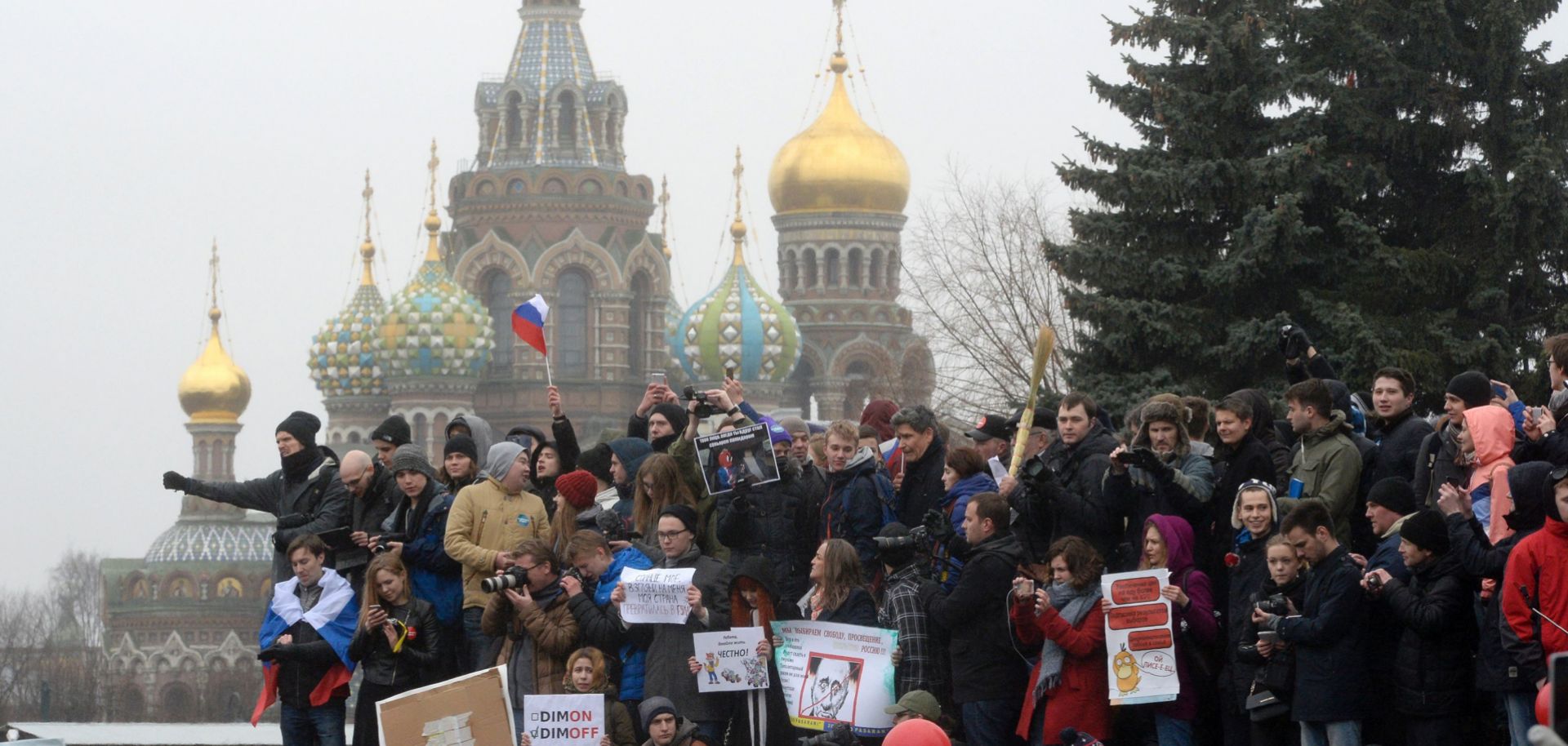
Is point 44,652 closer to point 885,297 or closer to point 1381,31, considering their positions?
point 885,297

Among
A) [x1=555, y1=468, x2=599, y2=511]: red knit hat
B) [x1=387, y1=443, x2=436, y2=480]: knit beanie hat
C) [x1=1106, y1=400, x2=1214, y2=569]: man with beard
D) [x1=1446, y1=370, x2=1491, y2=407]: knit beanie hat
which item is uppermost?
[x1=387, y1=443, x2=436, y2=480]: knit beanie hat

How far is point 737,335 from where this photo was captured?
7419 cm

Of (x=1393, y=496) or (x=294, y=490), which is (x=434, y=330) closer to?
(x=294, y=490)

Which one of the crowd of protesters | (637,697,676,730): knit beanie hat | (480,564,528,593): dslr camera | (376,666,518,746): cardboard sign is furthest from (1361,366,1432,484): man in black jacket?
(376,666,518,746): cardboard sign

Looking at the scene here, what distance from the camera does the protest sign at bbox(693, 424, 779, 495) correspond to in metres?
10.2

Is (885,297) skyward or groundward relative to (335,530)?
skyward

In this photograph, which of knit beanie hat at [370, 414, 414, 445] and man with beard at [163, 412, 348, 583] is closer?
man with beard at [163, 412, 348, 583]

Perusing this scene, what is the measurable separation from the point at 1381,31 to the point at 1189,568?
10.5 metres

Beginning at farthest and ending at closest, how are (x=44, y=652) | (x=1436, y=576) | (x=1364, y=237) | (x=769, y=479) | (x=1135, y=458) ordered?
(x=44, y=652) < (x=1364, y=237) < (x=769, y=479) < (x=1135, y=458) < (x=1436, y=576)

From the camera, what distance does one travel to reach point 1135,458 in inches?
362

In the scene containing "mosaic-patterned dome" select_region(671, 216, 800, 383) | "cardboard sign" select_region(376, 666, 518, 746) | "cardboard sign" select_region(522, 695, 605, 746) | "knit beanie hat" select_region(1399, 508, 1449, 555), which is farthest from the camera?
"mosaic-patterned dome" select_region(671, 216, 800, 383)

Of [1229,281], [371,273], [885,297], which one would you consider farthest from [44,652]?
[1229,281]

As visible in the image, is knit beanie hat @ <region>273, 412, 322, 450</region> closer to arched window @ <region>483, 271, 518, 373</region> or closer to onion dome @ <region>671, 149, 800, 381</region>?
onion dome @ <region>671, 149, 800, 381</region>

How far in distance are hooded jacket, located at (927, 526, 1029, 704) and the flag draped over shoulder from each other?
2.56m
